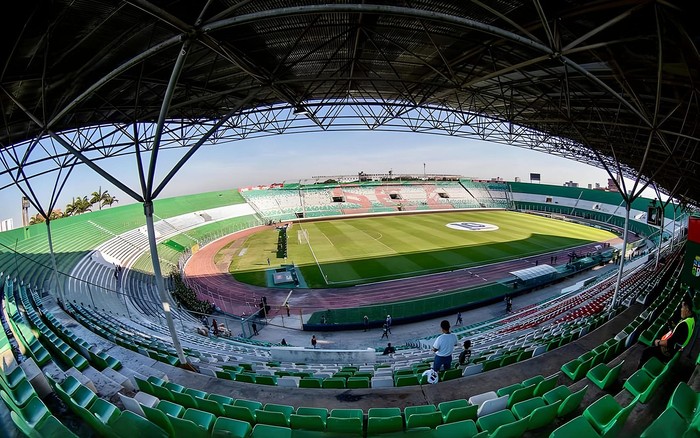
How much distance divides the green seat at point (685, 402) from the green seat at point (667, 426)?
0.61m

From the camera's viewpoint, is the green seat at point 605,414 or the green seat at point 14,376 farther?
Result: the green seat at point 14,376

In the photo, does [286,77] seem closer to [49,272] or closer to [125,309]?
[125,309]

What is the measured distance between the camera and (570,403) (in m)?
3.88

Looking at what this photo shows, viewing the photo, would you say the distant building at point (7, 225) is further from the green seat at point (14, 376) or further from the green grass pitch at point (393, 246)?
the green seat at point (14, 376)

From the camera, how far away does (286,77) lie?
41.1 ft

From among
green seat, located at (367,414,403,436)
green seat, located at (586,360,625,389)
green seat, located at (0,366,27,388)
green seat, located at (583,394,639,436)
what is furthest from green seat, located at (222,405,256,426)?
green seat, located at (586,360,625,389)

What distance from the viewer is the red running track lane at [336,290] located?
18.2m

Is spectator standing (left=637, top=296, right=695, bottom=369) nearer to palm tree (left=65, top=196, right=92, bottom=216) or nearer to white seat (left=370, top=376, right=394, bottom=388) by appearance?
white seat (left=370, top=376, right=394, bottom=388)

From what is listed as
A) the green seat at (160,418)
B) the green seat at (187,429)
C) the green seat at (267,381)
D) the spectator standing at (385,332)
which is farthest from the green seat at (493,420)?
the spectator standing at (385,332)

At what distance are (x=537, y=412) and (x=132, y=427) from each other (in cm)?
468

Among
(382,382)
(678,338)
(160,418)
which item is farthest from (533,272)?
(160,418)

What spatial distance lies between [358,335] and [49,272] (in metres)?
17.1

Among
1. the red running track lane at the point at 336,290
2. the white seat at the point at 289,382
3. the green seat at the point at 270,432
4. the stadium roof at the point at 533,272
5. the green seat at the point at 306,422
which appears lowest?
the red running track lane at the point at 336,290

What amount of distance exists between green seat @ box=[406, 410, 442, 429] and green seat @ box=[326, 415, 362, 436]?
2.17ft
